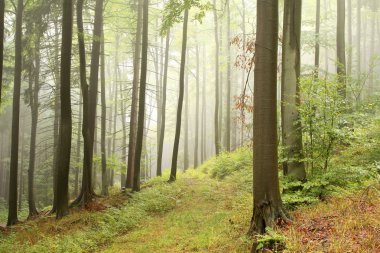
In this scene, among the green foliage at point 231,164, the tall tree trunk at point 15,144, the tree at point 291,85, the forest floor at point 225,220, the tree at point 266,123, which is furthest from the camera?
the green foliage at point 231,164

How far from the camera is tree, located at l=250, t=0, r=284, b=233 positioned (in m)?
5.83

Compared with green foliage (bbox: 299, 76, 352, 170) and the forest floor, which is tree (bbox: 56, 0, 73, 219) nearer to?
the forest floor

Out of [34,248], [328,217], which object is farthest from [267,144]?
[34,248]

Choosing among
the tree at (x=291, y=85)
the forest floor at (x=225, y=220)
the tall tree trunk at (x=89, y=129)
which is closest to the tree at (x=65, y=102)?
the tall tree trunk at (x=89, y=129)

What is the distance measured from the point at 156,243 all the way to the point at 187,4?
5.82 metres

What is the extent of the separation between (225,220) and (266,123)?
353 centimetres

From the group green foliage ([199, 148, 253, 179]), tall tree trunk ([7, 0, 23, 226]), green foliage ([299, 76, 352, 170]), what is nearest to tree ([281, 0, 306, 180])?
green foliage ([299, 76, 352, 170])

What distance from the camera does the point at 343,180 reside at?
719cm

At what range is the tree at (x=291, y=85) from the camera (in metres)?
7.78

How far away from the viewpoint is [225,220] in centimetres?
844

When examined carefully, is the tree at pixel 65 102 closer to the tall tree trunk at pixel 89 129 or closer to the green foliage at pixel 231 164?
the tall tree trunk at pixel 89 129

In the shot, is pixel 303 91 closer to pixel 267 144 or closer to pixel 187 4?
pixel 267 144

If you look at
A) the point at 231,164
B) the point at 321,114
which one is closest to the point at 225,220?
the point at 321,114

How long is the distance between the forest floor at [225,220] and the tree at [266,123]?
1.44ft
